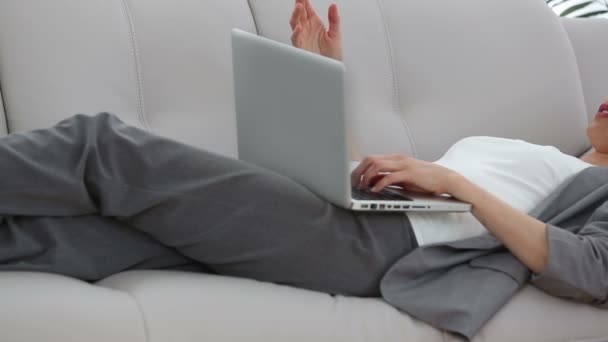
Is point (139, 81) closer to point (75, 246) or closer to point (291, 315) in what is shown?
point (75, 246)

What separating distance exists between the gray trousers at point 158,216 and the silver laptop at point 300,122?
60mm

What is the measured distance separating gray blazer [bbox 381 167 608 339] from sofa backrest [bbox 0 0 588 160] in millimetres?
562

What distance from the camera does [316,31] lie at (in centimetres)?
191

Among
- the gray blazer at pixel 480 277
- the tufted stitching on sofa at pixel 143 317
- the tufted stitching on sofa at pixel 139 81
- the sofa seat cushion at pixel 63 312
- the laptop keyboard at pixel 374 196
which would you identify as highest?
the tufted stitching on sofa at pixel 139 81

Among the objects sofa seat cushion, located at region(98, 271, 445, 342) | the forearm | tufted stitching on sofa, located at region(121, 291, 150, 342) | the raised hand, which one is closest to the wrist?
the forearm

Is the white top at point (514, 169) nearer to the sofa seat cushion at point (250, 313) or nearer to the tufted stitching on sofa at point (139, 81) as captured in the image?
the sofa seat cushion at point (250, 313)

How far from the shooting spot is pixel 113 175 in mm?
1394

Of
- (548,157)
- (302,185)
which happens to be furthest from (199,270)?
(548,157)

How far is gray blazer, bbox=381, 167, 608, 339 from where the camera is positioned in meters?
1.49

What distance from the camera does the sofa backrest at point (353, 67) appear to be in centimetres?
188

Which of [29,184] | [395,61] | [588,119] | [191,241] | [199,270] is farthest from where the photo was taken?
[588,119]

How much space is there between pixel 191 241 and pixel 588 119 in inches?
57.3

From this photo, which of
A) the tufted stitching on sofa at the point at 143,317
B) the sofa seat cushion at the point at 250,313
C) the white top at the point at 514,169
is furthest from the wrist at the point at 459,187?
the tufted stitching on sofa at the point at 143,317

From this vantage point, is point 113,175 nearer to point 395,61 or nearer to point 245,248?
point 245,248
